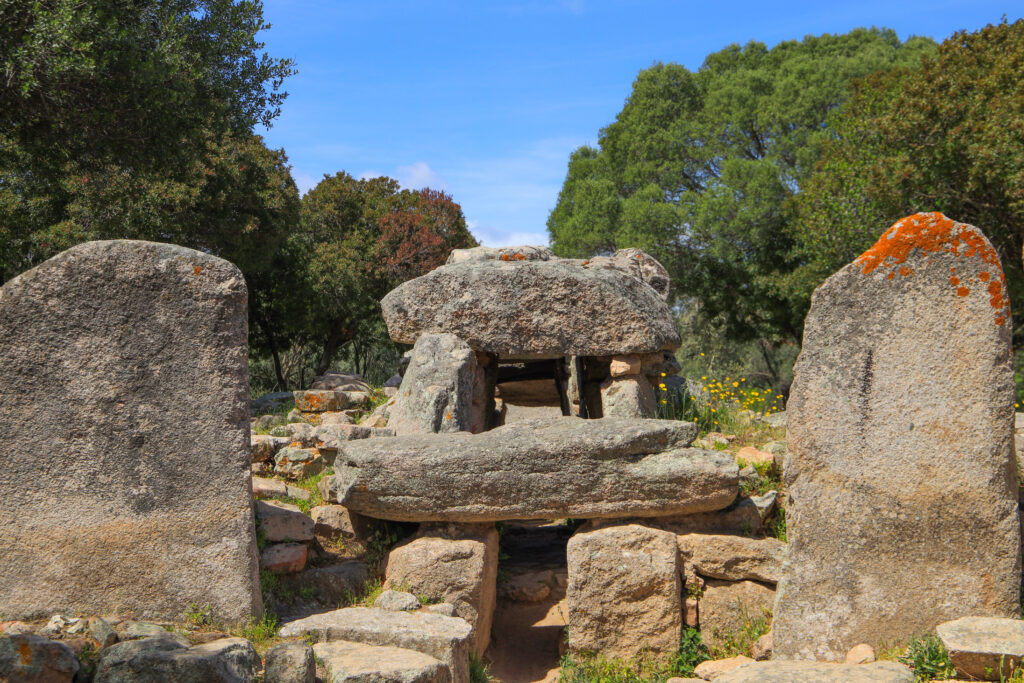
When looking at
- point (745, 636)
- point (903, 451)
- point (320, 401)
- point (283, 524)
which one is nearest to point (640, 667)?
point (745, 636)

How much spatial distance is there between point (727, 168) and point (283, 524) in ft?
58.0

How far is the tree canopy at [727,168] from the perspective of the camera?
72.5 feet

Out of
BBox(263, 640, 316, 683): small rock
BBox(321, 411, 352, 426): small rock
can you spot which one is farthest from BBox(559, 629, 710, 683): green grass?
BBox(321, 411, 352, 426): small rock

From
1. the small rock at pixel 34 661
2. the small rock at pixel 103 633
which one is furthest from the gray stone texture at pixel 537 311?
the small rock at pixel 34 661

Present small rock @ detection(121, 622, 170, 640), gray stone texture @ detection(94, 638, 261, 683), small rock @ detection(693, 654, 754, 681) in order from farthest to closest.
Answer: small rock @ detection(693, 654, 754, 681)
small rock @ detection(121, 622, 170, 640)
gray stone texture @ detection(94, 638, 261, 683)

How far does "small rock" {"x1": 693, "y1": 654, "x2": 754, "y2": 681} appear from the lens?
22.0 feet

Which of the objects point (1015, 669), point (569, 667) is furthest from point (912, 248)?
point (569, 667)

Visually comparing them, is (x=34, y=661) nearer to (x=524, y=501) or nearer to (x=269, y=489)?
(x=269, y=489)

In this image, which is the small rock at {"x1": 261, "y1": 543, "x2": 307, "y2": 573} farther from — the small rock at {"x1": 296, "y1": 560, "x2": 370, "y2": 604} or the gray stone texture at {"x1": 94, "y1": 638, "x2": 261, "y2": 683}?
the gray stone texture at {"x1": 94, "y1": 638, "x2": 261, "y2": 683}

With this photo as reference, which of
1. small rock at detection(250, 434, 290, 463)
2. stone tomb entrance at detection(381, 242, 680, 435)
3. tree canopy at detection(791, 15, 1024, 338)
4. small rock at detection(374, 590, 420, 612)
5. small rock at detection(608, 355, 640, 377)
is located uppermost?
tree canopy at detection(791, 15, 1024, 338)

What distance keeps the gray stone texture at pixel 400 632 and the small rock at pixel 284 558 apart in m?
0.75

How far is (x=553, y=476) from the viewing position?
23.4ft

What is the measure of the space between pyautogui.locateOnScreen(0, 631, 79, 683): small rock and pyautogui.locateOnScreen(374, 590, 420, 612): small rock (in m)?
2.32

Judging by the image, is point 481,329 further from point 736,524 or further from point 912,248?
point 912,248
